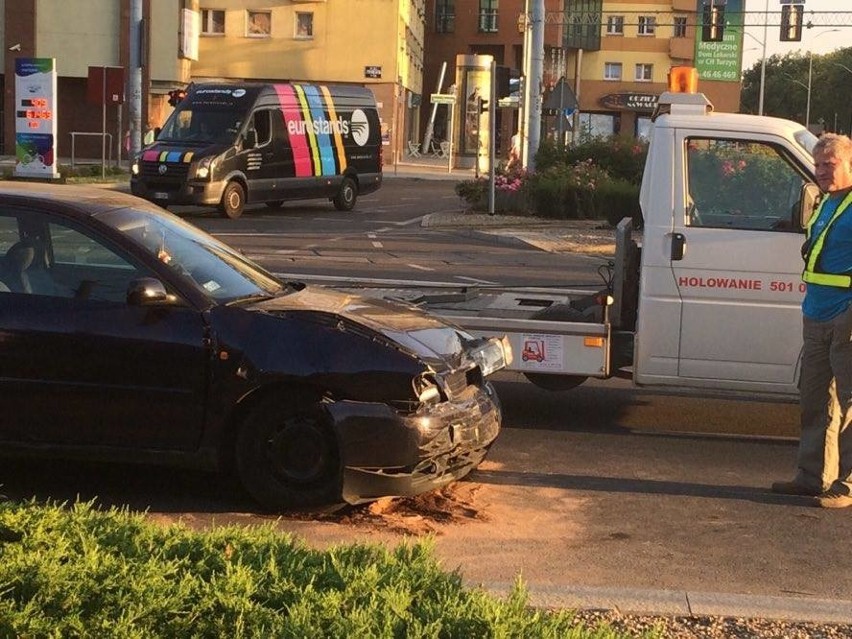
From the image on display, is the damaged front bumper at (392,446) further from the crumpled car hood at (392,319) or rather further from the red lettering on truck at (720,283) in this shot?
the red lettering on truck at (720,283)

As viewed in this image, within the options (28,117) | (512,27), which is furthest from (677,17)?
(28,117)

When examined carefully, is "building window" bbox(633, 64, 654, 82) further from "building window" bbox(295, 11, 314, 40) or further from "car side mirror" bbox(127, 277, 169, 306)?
"car side mirror" bbox(127, 277, 169, 306)

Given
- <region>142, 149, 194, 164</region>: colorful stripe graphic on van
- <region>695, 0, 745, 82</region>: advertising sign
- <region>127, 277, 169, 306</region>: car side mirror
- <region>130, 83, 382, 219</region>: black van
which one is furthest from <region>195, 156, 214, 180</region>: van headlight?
<region>695, 0, 745, 82</region>: advertising sign

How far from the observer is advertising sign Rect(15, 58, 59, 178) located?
31.2 meters

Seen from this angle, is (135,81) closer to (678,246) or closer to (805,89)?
(678,246)

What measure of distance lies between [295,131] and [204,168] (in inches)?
116

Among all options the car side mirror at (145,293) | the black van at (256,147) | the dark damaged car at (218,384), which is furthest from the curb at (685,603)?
the black van at (256,147)

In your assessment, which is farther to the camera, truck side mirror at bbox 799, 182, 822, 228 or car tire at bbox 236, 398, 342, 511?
truck side mirror at bbox 799, 182, 822, 228

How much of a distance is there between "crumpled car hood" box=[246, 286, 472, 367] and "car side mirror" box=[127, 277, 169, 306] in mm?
474

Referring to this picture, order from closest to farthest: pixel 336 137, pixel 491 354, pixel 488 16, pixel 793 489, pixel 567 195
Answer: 1. pixel 793 489
2. pixel 491 354
3. pixel 567 195
4. pixel 336 137
5. pixel 488 16

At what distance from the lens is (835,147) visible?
22.4ft

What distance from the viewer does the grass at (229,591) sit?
3678mm

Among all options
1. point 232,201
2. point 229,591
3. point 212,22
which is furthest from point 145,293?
point 212,22

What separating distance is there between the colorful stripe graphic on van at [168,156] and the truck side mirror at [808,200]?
772 inches
